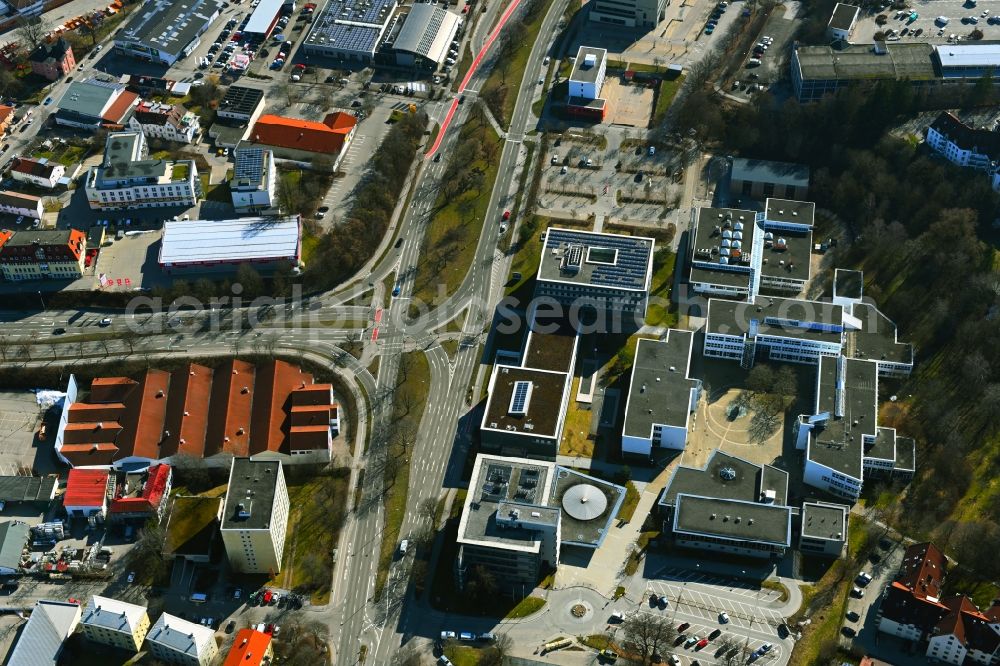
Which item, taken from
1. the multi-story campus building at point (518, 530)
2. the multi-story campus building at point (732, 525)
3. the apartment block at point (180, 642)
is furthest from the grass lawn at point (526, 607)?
the apartment block at point (180, 642)

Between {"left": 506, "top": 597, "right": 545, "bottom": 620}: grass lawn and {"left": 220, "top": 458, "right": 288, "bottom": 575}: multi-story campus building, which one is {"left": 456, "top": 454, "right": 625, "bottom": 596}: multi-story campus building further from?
{"left": 220, "top": 458, "right": 288, "bottom": 575}: multi-story campus building

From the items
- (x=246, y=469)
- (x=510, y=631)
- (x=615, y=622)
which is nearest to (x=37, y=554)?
(x=246, y=469)

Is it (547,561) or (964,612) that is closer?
(964,612)

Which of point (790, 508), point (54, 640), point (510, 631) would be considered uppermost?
point (790, 508)

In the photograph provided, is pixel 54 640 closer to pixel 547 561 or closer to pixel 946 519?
pixel 547 561

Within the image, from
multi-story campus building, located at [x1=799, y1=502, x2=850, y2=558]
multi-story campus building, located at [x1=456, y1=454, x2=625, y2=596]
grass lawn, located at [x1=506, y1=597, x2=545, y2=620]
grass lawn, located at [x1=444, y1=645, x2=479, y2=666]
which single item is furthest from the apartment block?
multi-story campus building, located at [x1=799, y1=502, x2=850, y2=558]

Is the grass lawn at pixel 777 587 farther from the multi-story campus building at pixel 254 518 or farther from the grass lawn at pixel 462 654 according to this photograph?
the multi-story campus building at pixel 254 518
